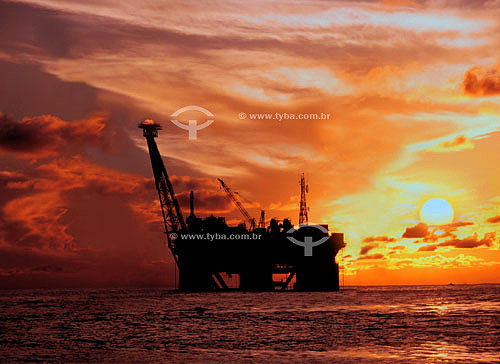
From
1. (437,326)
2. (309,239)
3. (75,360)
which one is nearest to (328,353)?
(75,360)

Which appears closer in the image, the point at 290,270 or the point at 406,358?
the point at 406,358

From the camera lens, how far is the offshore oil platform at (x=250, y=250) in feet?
419

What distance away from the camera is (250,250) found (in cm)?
12781

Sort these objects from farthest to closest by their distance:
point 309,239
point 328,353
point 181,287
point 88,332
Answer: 1. point 181,287
2. point 309,239
3. point 88,332
4. point 328,353

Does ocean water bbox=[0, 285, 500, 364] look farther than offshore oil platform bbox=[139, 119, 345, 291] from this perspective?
No

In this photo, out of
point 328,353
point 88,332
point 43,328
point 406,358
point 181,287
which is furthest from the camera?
point 181,287

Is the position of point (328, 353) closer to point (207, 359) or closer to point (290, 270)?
point (207, 359)

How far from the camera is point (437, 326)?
54.0 meters

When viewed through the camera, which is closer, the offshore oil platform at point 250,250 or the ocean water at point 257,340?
the ocean water at point 257,340

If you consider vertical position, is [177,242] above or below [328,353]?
above

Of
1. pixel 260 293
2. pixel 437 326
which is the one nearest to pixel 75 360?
pixel 437 326

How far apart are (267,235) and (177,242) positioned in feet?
62.4

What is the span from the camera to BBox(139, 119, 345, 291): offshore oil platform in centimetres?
12769

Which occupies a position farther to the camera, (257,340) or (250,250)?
(250,250)
